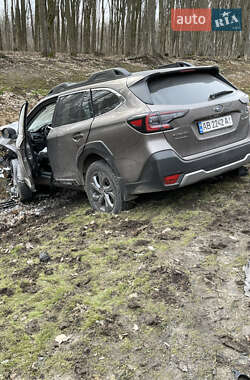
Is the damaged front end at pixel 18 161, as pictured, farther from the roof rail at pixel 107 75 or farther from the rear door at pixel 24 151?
the roof rail at pixel 107 75

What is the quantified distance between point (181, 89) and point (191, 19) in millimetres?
32860

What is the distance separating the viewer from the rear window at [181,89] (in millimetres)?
4484

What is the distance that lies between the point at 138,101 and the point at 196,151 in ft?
2.90

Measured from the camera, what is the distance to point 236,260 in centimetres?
345

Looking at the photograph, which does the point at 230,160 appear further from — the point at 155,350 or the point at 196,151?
the point at 155,350

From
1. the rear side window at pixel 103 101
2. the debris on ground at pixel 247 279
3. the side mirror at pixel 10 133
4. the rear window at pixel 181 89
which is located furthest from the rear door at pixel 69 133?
the debris on ground at pixel 247 279

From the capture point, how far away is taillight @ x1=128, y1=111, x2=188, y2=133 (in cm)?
429

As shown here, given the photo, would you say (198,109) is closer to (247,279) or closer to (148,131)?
(148,131)

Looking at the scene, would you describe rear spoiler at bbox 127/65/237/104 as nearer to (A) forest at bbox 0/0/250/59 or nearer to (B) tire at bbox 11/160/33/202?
(B) tire at bbox 11/160/33/202

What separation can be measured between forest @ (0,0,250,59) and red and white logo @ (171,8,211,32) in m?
0.44

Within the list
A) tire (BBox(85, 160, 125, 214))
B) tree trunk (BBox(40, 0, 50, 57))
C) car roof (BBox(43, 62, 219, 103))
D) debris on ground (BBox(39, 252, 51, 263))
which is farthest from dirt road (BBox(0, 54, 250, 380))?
tree trunk (BBox(40, 0, 50, 57))

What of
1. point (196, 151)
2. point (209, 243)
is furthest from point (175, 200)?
point (209, 243)

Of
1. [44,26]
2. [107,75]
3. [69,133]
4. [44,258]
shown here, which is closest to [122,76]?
[107,75]

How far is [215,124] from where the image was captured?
466 cm
